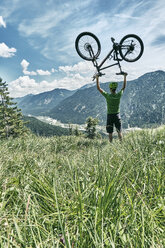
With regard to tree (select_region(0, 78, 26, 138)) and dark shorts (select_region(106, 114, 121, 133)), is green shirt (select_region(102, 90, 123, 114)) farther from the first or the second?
tree (select_region(0, 78, 26, 138))

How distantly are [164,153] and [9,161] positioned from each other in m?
2.97

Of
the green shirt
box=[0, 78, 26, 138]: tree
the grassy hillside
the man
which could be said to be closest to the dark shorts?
the man

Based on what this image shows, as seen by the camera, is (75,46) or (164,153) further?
(75,46)

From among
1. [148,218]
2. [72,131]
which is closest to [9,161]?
[148,218]

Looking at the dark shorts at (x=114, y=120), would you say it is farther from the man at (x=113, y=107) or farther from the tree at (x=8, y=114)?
the tree at (x=8, y=114)

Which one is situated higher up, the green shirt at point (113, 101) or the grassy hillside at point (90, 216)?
the green shirt at point (113, 101)

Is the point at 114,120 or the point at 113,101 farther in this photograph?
the point at 114,120

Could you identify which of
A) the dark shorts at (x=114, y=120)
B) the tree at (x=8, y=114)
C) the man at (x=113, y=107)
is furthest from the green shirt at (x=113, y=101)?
the tree at (x=8, y=114)

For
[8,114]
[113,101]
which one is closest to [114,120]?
[113,101]

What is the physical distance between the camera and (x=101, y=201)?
1.44 m

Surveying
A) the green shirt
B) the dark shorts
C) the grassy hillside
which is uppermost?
the green shirt

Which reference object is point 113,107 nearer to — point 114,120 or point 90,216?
point 114,120

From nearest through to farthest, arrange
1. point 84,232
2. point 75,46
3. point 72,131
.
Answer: point 84,232 < point 72,131 < point 75,46

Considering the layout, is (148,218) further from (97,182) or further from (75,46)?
(75,46)
